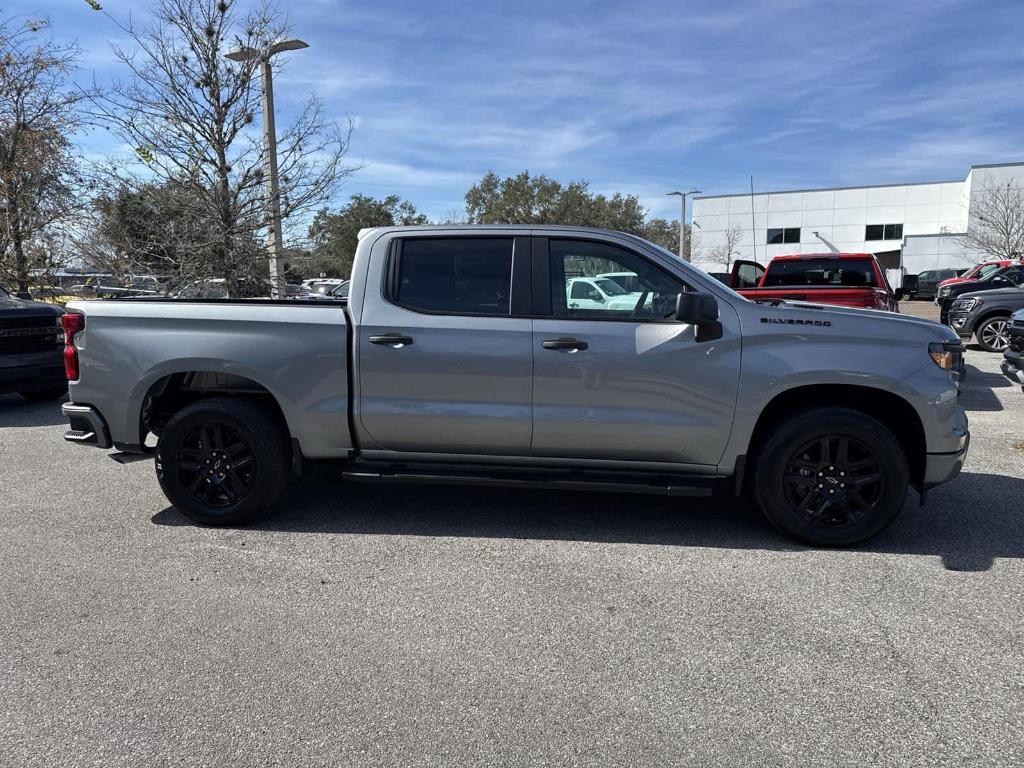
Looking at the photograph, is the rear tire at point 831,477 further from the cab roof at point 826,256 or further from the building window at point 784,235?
the building window at point 784,235

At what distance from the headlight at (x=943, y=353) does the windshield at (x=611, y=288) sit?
180 centimetres

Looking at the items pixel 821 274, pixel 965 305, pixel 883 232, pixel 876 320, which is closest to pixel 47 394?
pixel 876 320

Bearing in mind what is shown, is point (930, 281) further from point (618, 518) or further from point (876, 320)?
point (618, 518)

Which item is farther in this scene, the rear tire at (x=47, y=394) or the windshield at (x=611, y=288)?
the rear tire at (x=47, y=394)

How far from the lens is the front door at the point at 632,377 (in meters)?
4.29

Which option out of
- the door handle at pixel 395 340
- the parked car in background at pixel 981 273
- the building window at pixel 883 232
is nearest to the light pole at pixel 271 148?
the door handle at pixel 395 340

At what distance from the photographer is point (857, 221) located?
180 feet

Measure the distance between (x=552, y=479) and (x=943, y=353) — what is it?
239 centimetres

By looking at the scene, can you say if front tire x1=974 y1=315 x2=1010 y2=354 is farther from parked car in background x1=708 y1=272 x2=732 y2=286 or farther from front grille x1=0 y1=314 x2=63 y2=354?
front grille x1=0 y1=314 x2=63 y2=354

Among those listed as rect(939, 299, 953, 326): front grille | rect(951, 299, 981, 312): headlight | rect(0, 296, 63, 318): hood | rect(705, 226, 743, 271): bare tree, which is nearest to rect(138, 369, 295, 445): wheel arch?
rect(0, 296, 63, 318): hood

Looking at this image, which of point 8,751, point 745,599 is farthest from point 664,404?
point 8,751

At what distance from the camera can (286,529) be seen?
4.72 meters

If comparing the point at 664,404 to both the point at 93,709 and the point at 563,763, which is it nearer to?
the point at 563,763

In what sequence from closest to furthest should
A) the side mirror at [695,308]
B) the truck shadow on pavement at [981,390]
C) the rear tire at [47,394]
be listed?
the side mirror at [695,308] → the truck shadow on pavement at [981,390] → the rear tire at [47,394]
